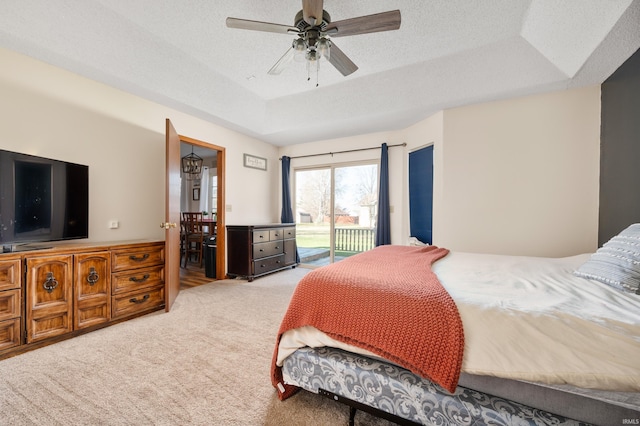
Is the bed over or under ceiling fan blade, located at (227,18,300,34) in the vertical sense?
under

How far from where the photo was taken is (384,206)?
14.0ft

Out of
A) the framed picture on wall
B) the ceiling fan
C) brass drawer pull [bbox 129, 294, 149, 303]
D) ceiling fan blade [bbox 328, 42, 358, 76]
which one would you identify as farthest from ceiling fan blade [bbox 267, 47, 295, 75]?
brass drawer pull [bbox 129, 294, 149, 303]

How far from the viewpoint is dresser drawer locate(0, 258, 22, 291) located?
181 centimetres

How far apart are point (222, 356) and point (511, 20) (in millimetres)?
3868

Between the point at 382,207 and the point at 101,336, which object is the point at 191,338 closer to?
the point at 101,336

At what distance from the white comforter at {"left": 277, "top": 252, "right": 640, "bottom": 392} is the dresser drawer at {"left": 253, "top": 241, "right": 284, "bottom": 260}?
9.46ft

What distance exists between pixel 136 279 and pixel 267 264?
196cm

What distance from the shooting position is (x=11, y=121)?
2.13 m

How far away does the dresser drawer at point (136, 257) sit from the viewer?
246 centimetres

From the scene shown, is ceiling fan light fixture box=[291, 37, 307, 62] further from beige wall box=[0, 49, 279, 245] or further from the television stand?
the television stand

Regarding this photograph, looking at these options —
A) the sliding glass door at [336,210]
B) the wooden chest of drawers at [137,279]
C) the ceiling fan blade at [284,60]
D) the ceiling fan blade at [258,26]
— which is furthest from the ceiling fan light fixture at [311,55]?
the sliding glass door at [336,210]

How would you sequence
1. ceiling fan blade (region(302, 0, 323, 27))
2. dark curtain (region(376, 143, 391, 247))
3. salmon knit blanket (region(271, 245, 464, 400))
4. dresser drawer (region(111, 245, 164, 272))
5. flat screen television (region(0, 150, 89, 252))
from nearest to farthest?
salmon knit blanket (region(271, 245, 464, 400)), ceiling fan blade (region(302, 0, 323, 27)), flat screen television (region(0, 150, 89, 252)), dresser drawer (region(111, 245, 164, 272)), dark curtain (region(376, 143, 391, 247))

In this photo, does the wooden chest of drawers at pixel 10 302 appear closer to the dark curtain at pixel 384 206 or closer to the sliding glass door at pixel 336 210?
the sliding glass door at pixel 336 210

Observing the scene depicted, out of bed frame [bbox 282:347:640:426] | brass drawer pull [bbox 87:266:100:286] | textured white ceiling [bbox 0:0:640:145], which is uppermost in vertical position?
textured white ceiling [bbox 0:0:640:145]
